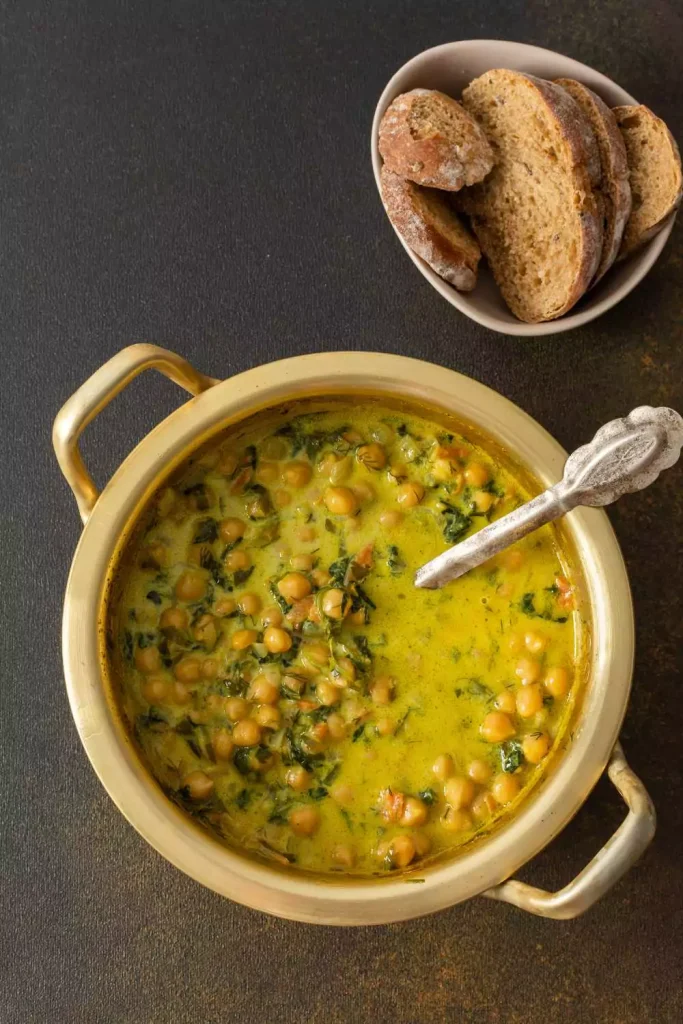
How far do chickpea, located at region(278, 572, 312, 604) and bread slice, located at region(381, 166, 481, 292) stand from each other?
2.56 ft

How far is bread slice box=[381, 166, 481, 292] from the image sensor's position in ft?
7.12

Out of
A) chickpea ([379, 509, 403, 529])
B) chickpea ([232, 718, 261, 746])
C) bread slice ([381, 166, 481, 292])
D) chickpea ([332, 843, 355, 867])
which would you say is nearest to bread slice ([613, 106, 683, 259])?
bread slice ([381, 166, 481, 292])

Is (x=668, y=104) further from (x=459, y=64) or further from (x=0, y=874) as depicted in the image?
(x=0, y=874)

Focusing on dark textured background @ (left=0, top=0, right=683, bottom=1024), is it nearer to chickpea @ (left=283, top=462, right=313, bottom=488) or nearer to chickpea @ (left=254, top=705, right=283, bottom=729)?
chickpea @ (left=283, top=462, right=313, bottom=488)

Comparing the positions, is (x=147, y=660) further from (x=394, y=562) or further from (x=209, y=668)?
(x=394, y=562)

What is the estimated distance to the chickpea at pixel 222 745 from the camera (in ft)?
6.94

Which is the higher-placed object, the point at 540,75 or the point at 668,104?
the point at 540,75

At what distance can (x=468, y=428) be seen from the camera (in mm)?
2104

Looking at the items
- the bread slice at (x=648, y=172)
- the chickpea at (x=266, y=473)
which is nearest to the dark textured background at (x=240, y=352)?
the bread slice at (x=648, y=172)

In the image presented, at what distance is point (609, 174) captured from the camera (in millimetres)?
2154

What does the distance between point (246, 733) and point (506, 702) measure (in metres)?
0.58

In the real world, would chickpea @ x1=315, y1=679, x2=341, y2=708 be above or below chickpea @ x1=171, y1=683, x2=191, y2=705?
below

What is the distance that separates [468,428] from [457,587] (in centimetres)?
36

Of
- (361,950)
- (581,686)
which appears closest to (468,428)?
(581,686)
